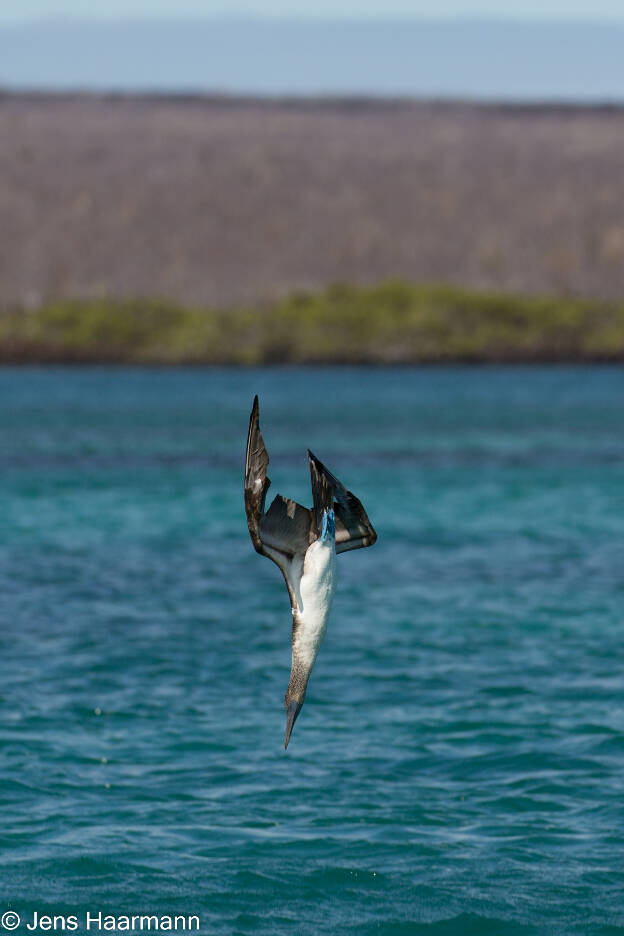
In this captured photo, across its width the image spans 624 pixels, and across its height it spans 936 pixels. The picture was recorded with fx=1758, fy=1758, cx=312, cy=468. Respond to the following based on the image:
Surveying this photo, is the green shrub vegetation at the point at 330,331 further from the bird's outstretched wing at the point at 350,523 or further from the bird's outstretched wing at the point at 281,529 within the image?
the bird's outstretched wing at the point at 281,529

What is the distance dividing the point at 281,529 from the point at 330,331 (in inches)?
3720

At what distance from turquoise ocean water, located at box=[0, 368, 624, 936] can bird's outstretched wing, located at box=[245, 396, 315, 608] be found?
3495mm

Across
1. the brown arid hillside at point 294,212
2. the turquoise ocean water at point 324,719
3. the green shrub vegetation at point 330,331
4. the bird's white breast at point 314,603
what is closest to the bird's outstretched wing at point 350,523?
the bird's white breast at point 314,603

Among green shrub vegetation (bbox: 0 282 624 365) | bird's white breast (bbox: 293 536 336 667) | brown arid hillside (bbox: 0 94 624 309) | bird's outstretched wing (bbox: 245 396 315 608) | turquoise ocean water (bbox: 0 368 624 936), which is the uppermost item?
brown arid hillside (bbox: 0 94 624 309)

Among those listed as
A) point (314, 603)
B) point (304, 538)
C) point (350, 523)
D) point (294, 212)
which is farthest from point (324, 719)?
point (294, 212)

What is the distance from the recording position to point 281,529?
9195 mm

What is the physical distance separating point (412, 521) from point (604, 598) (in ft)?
31.1

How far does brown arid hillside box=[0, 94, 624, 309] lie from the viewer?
107 metres

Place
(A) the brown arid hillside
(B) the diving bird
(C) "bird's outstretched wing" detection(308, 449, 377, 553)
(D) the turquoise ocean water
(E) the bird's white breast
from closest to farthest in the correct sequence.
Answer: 1. (B) the diving bird
2. (E) the bird's white breast
3. (C) "bird's outstretched wing" detection(308, 449, 377, 553)
4. (D) the turquoise ocean water
5. (A) the brown arid hillside

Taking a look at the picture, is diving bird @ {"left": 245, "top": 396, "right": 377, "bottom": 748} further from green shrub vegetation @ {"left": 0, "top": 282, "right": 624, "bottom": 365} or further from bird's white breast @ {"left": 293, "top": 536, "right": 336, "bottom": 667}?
green shrub vegetation @ {"left": 0, "top": 282, "right": 624, "bottom": 365}

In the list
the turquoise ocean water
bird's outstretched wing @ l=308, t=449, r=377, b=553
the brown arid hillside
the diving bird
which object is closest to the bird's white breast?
the diving bird

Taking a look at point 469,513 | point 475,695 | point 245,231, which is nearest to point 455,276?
point 245,231

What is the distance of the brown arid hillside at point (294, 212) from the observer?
107062 millimetres

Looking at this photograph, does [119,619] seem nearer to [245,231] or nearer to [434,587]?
[434,587]
